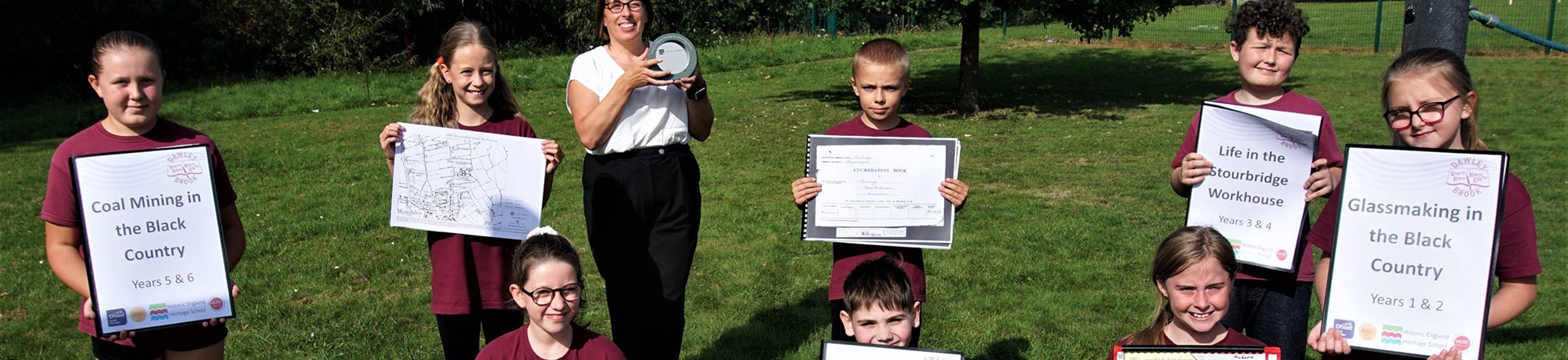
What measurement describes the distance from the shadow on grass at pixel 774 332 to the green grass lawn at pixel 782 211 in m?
0.02

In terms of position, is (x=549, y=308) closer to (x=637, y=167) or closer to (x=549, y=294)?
(x=549, y=294)

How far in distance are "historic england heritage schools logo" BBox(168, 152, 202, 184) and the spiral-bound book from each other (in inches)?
78.6

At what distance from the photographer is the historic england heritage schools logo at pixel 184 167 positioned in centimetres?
337

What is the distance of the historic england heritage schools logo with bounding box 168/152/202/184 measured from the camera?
337 centimetres

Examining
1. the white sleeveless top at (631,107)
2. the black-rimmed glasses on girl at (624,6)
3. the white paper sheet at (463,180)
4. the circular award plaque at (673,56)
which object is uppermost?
the black-rimmed glasses on girl at (624,6)

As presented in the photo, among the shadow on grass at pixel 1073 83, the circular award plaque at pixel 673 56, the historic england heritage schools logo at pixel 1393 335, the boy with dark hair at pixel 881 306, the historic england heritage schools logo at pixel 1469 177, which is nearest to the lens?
the historic england heritage schools logo at pixel 1469 177

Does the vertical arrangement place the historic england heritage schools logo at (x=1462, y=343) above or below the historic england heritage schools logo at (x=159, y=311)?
above

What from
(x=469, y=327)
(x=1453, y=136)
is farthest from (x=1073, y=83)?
(x=1453, y=136)

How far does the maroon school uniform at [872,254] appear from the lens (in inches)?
160

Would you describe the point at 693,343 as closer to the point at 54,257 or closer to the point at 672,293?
the point at 672,293

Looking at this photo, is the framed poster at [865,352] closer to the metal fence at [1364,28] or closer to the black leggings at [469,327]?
the black leggings at [469,327]

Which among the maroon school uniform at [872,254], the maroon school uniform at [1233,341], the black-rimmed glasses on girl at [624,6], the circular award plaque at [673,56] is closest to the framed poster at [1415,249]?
the maroon school uniform at [1233,341]

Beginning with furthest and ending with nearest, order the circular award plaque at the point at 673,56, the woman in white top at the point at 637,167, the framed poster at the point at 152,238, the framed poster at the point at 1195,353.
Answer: the woman in white top at the point at 637,167
the circular award plaque at the point at 673,56
the framed poster at the point at 152,238
the framed poster at the point at 1195,353

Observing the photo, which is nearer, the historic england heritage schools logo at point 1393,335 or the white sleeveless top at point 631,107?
the historic england heritage schools logo at point 1393,335
